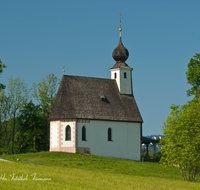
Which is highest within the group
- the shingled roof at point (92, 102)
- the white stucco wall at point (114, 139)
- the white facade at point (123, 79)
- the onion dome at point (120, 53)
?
the onion dome at point (120, 53)

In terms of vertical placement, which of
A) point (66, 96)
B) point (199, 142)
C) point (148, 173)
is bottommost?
point (148, 173)

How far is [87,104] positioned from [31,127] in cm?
1417

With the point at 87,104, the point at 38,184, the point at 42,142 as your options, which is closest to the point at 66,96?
the point at 87,104

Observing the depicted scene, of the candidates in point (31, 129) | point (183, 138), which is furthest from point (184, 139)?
point (31, 129)

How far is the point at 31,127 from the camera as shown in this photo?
58281mm

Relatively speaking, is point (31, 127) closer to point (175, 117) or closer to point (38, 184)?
point (175, 117)

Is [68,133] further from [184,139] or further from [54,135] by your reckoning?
[184,139]

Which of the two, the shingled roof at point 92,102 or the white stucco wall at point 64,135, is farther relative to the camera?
the shingled roof at point 92,102

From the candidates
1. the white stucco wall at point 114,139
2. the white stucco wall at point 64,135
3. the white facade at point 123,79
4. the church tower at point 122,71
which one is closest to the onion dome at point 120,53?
the church tower at point 122,71

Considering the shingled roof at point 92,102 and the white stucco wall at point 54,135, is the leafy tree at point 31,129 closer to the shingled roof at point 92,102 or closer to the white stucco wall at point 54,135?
the white stucco wall at point 54,135

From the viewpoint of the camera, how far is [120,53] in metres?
53.2

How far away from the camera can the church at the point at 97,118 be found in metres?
46.3

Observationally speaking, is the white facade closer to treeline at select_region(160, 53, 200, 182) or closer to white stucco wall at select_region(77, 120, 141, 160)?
white stucco wall at select_region(77, 120, 141, 160)

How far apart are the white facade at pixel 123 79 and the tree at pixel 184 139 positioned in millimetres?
22050
